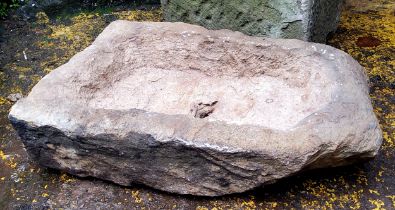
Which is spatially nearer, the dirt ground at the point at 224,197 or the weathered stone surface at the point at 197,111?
the weathered stone surface at the point at 197,111

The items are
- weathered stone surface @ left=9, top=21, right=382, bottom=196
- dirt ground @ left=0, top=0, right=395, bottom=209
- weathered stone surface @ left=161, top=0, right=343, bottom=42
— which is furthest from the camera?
weathered stone surface @ left=161, top=0, right=343, bottom=42

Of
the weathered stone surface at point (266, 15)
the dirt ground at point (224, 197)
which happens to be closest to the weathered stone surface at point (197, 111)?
the dirt ground at point (224, 197)

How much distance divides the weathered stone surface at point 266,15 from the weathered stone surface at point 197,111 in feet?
0.80

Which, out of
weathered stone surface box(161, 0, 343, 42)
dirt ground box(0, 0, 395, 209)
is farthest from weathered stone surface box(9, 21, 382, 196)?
weathered stone surface box(161, 0, 343, 42)

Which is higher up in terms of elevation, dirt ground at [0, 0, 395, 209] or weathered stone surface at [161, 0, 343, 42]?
weathered stone surface at [161, 0, 343, 42]

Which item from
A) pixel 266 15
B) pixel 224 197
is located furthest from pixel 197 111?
pixel 266 15

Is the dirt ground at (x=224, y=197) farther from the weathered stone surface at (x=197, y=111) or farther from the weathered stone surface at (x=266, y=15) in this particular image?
the weathered stone surface at (x=266, y=15)

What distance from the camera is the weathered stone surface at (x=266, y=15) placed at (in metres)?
2.33

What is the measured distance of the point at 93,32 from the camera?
9.93 ft

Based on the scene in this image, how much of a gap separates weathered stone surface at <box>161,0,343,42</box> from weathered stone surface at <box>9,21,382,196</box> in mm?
243

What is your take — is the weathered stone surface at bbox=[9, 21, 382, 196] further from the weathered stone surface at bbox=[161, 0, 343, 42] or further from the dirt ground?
the weathered stone surface at bbox=[161, 0, 343, 42]

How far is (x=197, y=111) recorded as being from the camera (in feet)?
6.95

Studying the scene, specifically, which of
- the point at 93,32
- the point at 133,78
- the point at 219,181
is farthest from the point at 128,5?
the point at 219,181

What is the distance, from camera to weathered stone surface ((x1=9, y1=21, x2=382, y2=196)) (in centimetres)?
166
